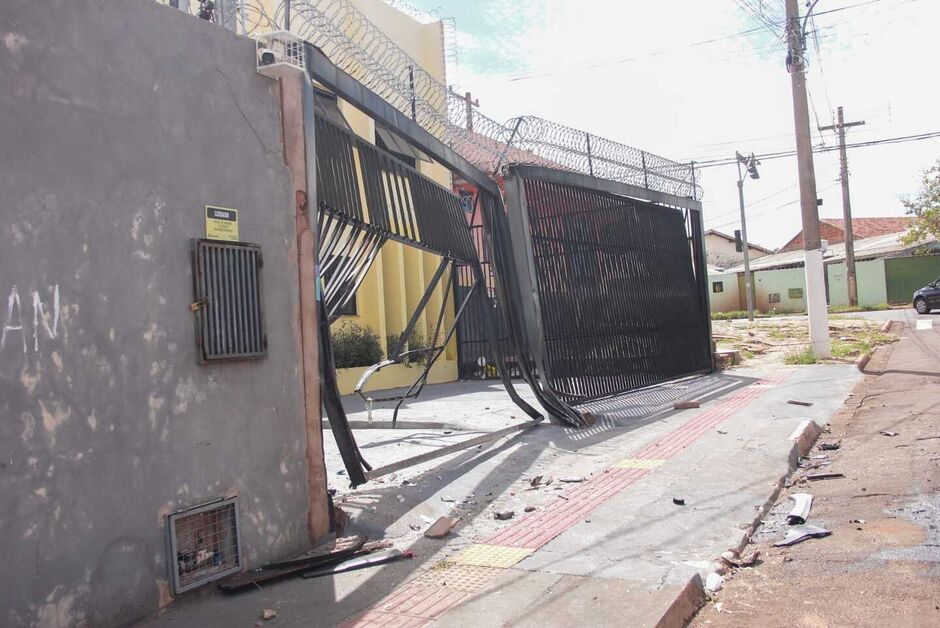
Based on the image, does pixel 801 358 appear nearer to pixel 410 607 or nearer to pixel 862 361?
pixel 862 361

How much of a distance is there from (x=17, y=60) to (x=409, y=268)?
12.6 metres

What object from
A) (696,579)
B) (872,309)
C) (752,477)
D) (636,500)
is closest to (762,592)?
(696,579)

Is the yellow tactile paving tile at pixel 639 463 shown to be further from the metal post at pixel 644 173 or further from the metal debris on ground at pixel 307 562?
the metal post at pixel 644 173

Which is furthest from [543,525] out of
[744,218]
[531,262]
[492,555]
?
[744,218]

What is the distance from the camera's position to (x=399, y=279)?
50.3ft

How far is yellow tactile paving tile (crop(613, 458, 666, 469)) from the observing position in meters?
6.35

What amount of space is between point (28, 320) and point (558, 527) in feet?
10.5

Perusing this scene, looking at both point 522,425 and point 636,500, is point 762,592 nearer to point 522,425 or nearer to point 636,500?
Result: point 636,500

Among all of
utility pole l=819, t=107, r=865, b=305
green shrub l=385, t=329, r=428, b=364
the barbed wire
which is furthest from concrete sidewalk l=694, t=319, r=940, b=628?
utility pole l=819, t=107, r=865, b=305

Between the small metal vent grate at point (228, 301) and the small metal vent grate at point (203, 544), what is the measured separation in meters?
0.79

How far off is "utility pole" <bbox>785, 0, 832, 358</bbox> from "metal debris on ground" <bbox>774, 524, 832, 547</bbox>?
393 inches

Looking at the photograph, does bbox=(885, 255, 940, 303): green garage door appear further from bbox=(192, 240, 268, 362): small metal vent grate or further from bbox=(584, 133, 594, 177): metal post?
bbox=(192, 240, 268, 362): small metal vent grate

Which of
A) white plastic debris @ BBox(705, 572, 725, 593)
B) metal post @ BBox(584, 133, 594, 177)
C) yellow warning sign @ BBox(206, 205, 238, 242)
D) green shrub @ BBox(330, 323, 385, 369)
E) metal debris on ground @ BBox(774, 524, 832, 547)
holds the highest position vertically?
metal post @ BBox(584, 133, 594, 177)

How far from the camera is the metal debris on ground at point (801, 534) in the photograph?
4.45 m
